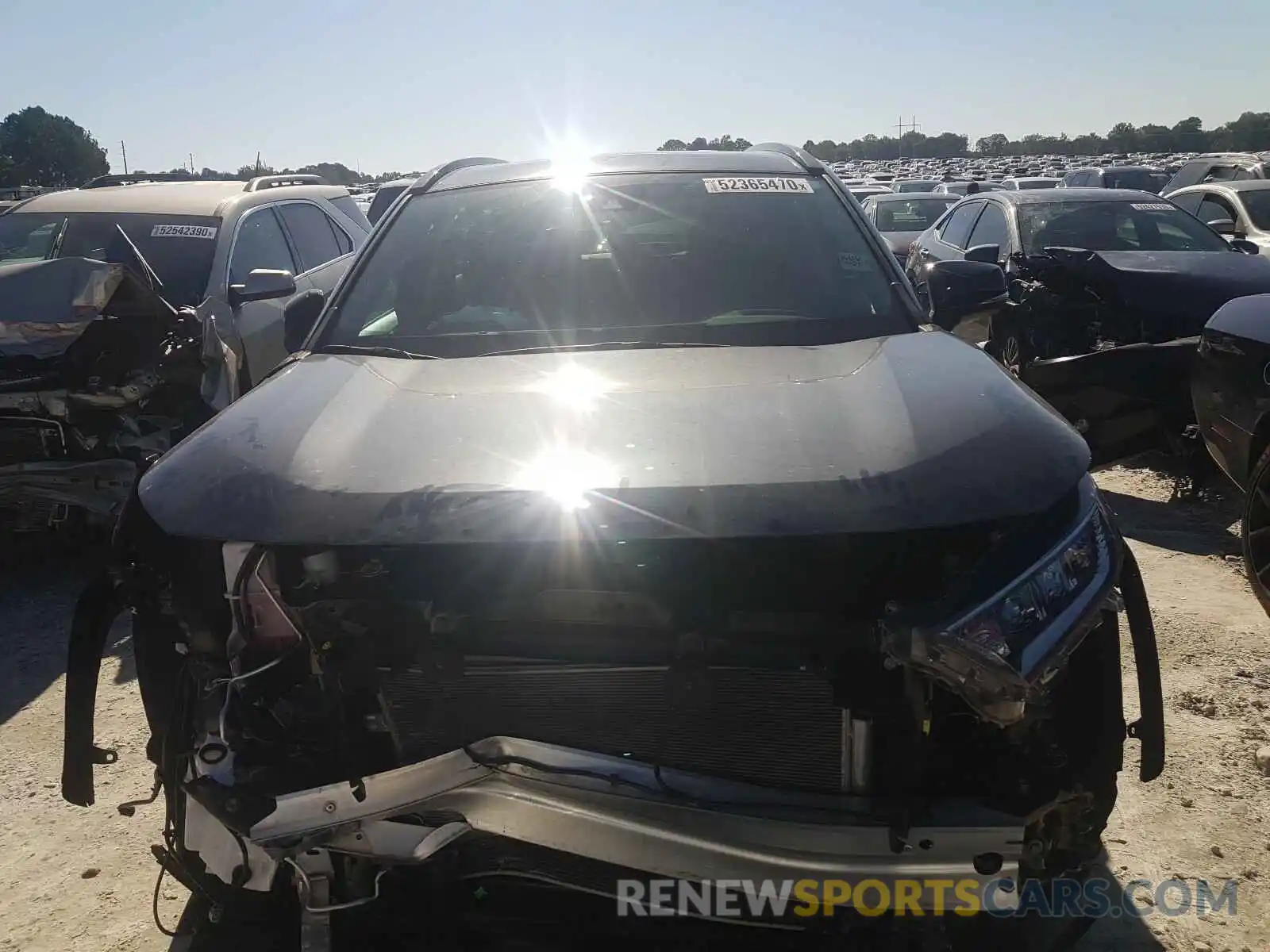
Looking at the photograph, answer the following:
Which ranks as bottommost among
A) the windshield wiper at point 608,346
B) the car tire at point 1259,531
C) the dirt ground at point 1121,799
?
the dirt ground at point 1121,799

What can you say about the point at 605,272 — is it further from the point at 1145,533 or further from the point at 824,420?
the point at 1145,533

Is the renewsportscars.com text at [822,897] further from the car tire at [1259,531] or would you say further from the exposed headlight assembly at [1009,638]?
the car tire at [1259,531]

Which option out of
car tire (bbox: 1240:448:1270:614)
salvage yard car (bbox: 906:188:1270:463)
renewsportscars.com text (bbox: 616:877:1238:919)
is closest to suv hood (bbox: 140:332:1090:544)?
renewsportscars.com text (bbox: 616:877:1238:919)

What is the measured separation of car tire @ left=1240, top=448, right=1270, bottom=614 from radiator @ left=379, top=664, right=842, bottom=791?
3152 mm

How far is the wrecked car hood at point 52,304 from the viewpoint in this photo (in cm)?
528

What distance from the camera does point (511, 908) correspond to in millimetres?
2096

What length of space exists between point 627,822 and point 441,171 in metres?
2.97

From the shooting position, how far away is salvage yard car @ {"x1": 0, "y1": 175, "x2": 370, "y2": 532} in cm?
525

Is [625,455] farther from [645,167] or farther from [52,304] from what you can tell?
[52,304]

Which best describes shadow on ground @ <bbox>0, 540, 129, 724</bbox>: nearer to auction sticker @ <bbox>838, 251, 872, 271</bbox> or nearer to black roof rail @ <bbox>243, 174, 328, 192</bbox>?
black roof rail @ <bbox>243, 174, 328, 192</bbox>

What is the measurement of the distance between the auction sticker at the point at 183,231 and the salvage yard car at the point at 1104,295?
14.6 ft

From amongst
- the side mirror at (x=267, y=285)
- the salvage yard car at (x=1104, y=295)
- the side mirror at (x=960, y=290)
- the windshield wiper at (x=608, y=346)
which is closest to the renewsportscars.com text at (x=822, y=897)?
the windshield wiper at (x=608, y=346)

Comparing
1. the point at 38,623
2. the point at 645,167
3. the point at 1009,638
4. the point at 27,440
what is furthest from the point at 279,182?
the point at 1009,638

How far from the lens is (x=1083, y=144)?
82125 mm
